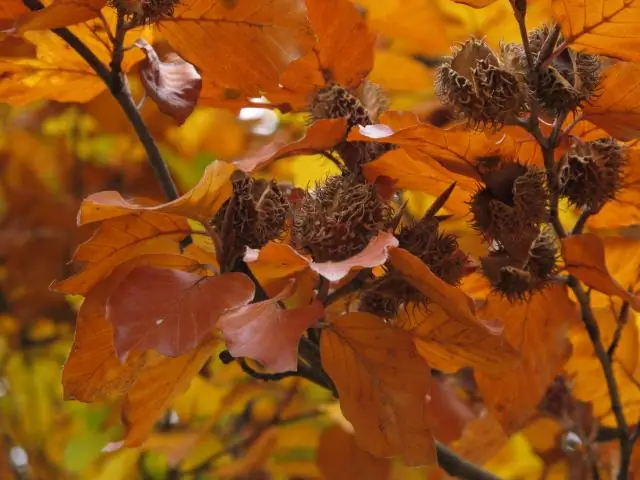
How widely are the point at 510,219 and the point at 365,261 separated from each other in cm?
20

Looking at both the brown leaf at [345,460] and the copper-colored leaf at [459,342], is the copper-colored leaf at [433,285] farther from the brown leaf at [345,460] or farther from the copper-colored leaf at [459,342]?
the brown leaf at [345,460]

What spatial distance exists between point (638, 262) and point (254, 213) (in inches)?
18.8

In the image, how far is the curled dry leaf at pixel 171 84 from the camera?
0.96 metres

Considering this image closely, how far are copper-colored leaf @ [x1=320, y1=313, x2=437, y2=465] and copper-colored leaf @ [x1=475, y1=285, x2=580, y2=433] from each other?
0.60 feet

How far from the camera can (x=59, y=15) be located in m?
0.86

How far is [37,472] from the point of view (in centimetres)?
216

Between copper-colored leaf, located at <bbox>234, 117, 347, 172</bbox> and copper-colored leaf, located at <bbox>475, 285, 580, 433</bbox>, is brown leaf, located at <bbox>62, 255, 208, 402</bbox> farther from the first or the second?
copper-colored leaf, located at <bbox>475, 285, 580, 433</bbox>

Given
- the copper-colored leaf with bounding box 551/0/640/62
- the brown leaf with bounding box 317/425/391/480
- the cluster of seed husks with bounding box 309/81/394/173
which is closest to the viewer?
the copper-colored leaf with bounding box 551/0/640/62

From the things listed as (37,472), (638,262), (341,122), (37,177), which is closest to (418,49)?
(638,262)

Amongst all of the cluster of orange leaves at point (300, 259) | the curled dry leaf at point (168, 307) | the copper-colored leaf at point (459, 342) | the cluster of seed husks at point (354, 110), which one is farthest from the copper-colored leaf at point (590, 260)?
the curled dry leaf at point (168, 307)

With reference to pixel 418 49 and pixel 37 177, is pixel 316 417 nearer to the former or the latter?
pixel 418 49

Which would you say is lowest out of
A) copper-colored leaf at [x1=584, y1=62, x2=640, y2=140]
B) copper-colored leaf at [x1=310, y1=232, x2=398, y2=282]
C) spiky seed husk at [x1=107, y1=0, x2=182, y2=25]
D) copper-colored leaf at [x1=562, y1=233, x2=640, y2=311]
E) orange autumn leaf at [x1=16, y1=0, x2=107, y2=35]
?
copper-colored leaf at [x1=562, y1=233, x2=640, y2=311]

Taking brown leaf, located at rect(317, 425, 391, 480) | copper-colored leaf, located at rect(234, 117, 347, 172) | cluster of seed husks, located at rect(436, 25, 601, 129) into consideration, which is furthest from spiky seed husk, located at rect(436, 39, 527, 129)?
brown leaf, located at rect(317, 425, 391, 480)

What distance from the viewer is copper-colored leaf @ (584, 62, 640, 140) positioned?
35.2 inches
